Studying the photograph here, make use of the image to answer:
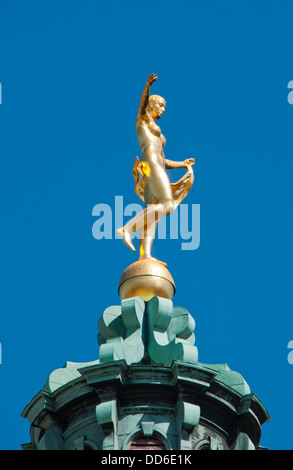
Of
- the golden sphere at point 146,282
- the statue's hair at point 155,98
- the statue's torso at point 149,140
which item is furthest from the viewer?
the statue's hair at point 155,98

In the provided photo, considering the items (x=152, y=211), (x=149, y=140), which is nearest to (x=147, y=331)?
(x=152, y=211)

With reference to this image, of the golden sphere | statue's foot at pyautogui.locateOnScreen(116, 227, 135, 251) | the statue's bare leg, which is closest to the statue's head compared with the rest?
the statue's bare leg

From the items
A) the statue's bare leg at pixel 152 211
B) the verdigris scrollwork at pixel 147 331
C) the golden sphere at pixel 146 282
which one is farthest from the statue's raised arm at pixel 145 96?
the verdigris scrollwork at pixel 147 331

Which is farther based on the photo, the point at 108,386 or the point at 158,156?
the point at 158,156

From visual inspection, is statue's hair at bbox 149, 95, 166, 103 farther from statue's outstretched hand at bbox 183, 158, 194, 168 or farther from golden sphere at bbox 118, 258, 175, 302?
golden sphere at bbox 118, 258, 175, 302

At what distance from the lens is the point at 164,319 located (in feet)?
149

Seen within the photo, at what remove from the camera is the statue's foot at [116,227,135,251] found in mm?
47125

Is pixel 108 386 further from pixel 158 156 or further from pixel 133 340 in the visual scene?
pixel 158 156

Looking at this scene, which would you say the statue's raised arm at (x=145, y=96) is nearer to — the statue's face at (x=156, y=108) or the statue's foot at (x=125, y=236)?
the statue's face at (x=156, y=108)

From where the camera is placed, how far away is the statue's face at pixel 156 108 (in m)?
48.8

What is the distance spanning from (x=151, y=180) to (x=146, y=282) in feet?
10.6

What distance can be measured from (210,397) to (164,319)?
260cm
